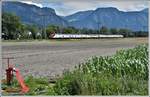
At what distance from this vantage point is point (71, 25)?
347cm

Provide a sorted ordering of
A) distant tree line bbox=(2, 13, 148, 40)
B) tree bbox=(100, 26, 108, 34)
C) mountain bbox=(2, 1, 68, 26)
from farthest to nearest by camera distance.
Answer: tree bbox=(100, 26, 108, 34), distant tree line bbox=(2, 13, 148, 40), mountain bbox=(2, 1, 68, 26)

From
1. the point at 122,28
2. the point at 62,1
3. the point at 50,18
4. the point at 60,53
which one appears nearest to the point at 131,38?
the point at 122,28

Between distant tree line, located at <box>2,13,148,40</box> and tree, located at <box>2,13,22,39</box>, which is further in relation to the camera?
distant tree line, located at <box>2,13,148,40</box>

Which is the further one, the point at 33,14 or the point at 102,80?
the point at 102,80

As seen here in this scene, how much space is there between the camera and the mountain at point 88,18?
321 cm

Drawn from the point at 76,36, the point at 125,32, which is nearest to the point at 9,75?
the point at 76,36

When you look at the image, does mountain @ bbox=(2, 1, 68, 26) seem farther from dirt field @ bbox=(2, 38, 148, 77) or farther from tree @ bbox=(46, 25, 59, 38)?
dirt field @ bbox=(2, 38, 148, 77)

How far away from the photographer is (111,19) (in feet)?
11.8

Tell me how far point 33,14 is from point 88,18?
46 centimetres

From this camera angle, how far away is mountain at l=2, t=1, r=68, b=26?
3.12 m

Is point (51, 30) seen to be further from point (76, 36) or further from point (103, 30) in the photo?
point (103, 30)

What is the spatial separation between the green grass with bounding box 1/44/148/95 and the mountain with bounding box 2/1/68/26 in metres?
0.56

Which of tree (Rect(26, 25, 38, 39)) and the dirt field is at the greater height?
tree (Rect(26, 25, 38, 39))

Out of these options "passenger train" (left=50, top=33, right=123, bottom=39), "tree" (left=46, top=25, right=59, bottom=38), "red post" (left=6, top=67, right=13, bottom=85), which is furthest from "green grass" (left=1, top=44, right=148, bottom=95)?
"tree" (left=46, top=25, right=59, bottom=38)
